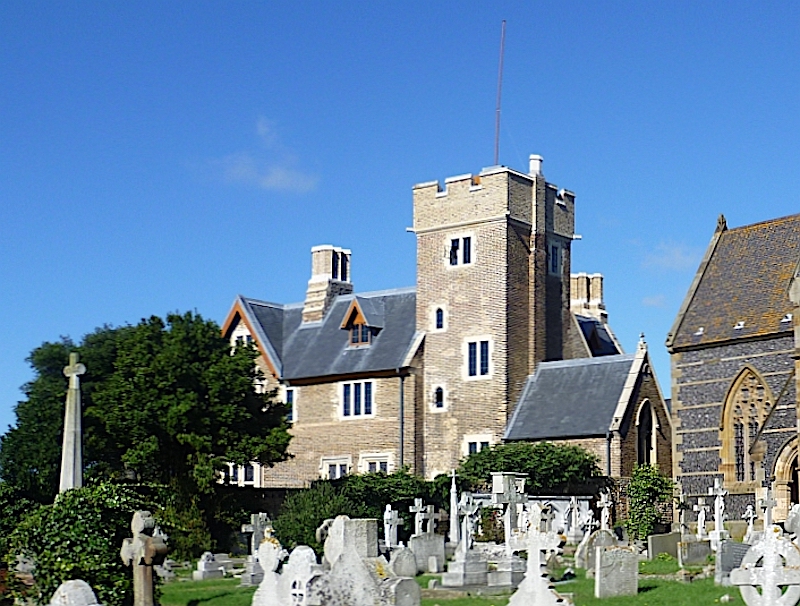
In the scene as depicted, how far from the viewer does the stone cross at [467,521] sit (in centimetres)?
2800

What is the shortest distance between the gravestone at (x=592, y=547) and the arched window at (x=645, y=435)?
15.4 m

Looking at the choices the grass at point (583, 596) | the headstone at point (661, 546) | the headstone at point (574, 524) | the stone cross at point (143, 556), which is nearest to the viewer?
the stone cross at point (143, 556)

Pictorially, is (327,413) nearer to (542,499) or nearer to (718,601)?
(542,499)

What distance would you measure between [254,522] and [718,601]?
61.5 ft

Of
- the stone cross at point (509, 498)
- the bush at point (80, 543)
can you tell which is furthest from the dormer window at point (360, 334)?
the bush at point (80, 543)

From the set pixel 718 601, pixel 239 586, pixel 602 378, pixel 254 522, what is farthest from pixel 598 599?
pixel 602 378

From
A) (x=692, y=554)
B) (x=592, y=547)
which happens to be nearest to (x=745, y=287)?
(x=692, y=554)

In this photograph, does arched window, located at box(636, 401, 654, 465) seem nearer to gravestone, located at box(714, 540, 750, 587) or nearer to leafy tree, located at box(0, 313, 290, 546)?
leafy tree, located at box(0, 313, 290, 546)

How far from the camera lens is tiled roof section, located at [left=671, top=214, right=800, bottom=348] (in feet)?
131

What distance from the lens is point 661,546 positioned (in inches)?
1244

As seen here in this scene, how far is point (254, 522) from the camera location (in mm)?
37219

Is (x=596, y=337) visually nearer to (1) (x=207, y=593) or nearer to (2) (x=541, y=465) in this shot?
(2) (x=541, y=465)

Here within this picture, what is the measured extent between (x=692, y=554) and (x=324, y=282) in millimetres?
30055

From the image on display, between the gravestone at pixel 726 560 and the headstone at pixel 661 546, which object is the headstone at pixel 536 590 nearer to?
the gravestone at pixel 726 560
